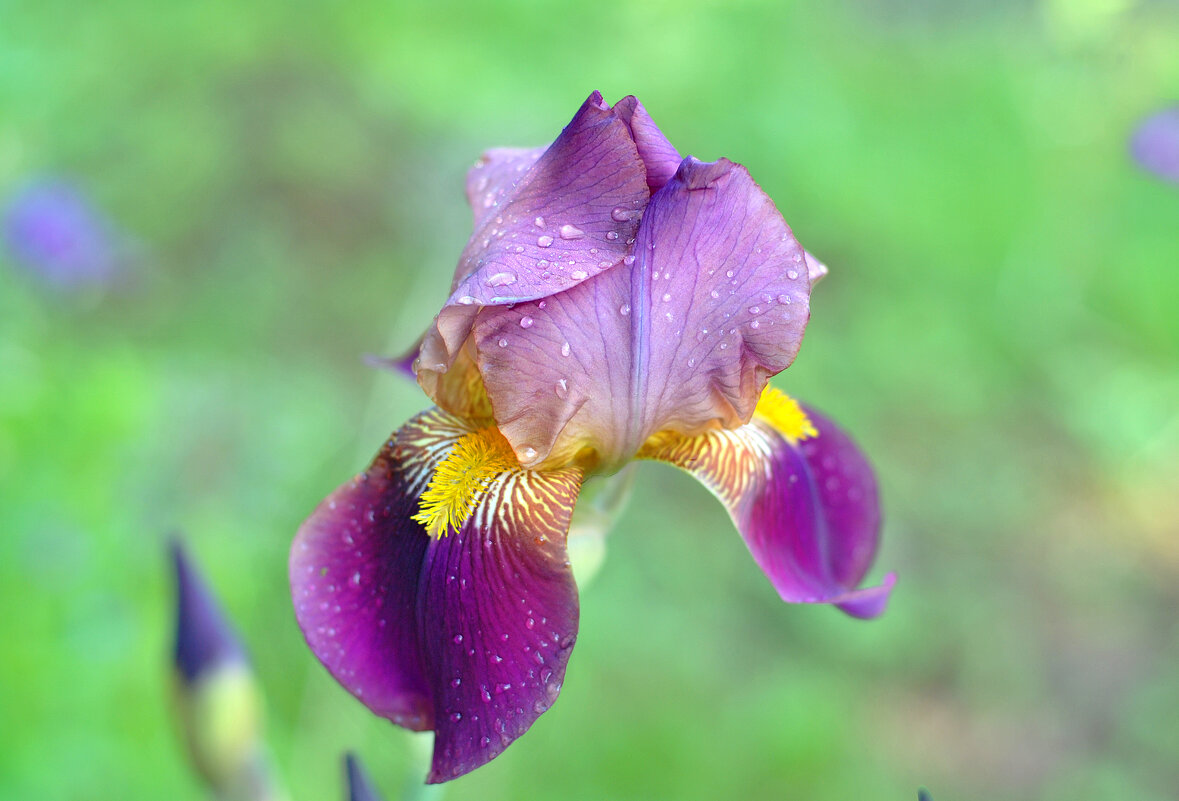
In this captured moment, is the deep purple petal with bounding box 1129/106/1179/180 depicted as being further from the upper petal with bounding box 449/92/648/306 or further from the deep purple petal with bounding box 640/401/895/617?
the upper petal with bounding box 449/92/648/306

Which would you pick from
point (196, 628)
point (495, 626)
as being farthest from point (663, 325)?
point (196, 628)

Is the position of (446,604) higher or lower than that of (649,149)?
lower

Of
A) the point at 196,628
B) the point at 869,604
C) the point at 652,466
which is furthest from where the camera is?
the point at 652,466

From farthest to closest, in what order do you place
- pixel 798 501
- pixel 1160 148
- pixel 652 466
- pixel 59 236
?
pixel 652 466
pixel 59 236
pixel 1160 148
pixel 798 501

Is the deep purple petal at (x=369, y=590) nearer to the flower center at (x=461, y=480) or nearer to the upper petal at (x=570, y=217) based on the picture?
the flower center at (x=461, y=480)

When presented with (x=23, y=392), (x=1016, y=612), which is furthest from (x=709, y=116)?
(x=23, y=392)

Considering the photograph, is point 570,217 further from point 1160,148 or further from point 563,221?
point 1160,148

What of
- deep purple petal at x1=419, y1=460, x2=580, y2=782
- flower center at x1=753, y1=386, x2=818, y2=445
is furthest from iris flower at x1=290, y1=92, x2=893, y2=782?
flower center at x1=753, y1=386, x2=818, y2=445
